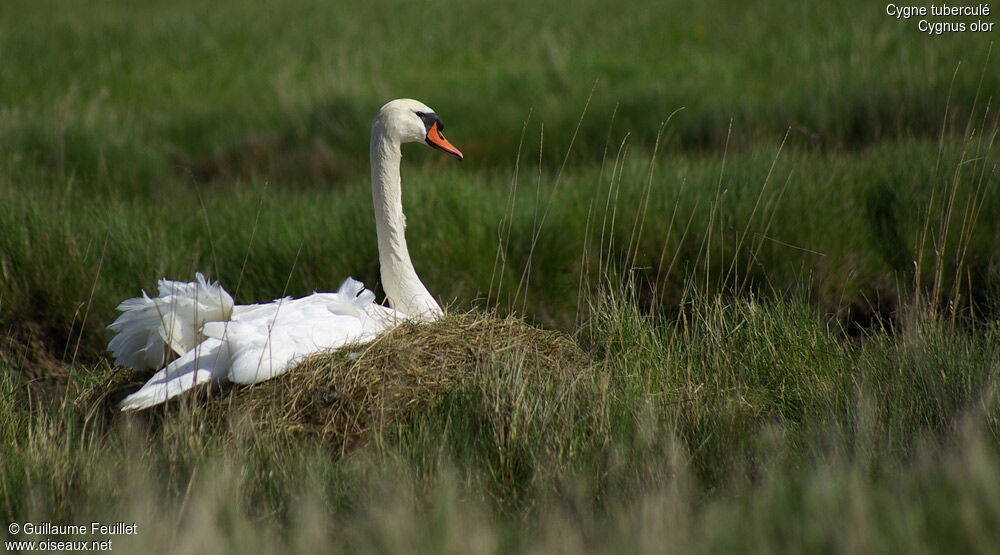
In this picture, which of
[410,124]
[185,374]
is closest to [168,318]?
[185,374]

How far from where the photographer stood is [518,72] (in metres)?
10.8

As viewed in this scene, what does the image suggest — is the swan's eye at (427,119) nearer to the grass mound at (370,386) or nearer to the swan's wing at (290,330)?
the swan's wing at (290,330)

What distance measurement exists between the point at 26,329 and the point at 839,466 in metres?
5.06

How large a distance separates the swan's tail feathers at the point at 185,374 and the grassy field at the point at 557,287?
15 cm

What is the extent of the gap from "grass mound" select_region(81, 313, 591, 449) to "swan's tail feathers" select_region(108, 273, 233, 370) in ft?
0.80

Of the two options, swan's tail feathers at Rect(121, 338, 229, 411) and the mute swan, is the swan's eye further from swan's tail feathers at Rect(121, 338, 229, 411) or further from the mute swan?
swan's tail feathers at Rect(121, 338, 229, 411)

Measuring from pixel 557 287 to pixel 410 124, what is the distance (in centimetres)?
181

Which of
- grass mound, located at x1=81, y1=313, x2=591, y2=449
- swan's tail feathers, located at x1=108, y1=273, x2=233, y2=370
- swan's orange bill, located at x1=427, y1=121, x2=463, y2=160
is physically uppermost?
swan's orange bill, located at x1=427, y1=121, x2=463, y2=160

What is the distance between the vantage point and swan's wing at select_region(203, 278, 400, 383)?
3.47 meters

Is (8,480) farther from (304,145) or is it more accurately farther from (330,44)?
(330,44)

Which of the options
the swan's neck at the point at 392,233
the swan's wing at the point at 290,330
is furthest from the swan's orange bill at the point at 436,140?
the swan's wing at the point at 290,330

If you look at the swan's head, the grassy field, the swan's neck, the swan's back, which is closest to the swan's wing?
the swan's back

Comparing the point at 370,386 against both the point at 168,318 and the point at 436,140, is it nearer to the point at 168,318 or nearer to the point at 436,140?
the point at 168,318

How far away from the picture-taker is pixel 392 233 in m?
4.72
